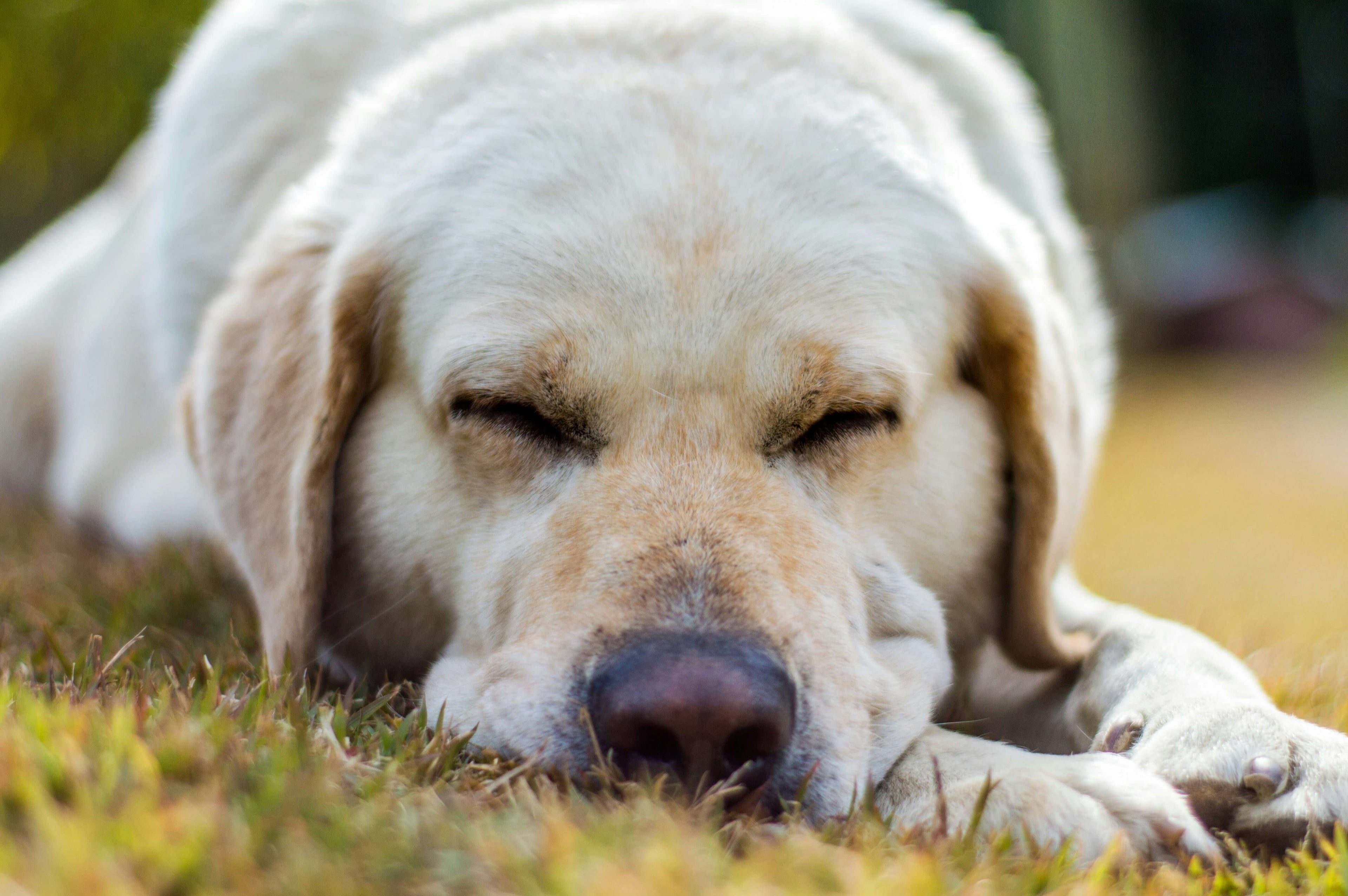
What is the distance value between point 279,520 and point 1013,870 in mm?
1867

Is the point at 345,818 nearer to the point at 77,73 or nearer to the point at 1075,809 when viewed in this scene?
the point at 1075,809

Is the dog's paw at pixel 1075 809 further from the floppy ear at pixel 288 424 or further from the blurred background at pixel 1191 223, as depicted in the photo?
the blurred background at pixel 1191 223

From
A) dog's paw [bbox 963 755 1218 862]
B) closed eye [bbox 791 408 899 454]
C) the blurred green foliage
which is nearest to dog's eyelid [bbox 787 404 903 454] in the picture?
closed eye [bbox 791 408 899 454]

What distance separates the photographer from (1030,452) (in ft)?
10.3

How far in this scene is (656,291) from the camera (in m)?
2.69

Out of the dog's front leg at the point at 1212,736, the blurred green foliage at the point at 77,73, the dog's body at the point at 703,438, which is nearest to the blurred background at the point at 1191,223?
the blurred green foliage at the point at 77,73

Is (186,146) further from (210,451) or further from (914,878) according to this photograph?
(914,878)

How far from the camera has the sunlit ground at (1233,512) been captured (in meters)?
4.66

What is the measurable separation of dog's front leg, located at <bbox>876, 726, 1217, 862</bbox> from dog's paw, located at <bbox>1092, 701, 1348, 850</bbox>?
0.36ft

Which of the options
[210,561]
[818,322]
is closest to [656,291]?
[818,322]

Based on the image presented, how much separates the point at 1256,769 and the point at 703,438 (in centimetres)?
117

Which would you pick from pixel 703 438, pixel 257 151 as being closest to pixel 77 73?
pixel 257 151

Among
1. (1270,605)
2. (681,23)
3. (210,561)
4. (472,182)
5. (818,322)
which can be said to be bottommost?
(1270,605)

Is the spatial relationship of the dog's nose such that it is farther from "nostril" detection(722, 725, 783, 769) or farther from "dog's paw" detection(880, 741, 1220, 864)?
"dog's paw" detection(880, 741, 1220, 864)
